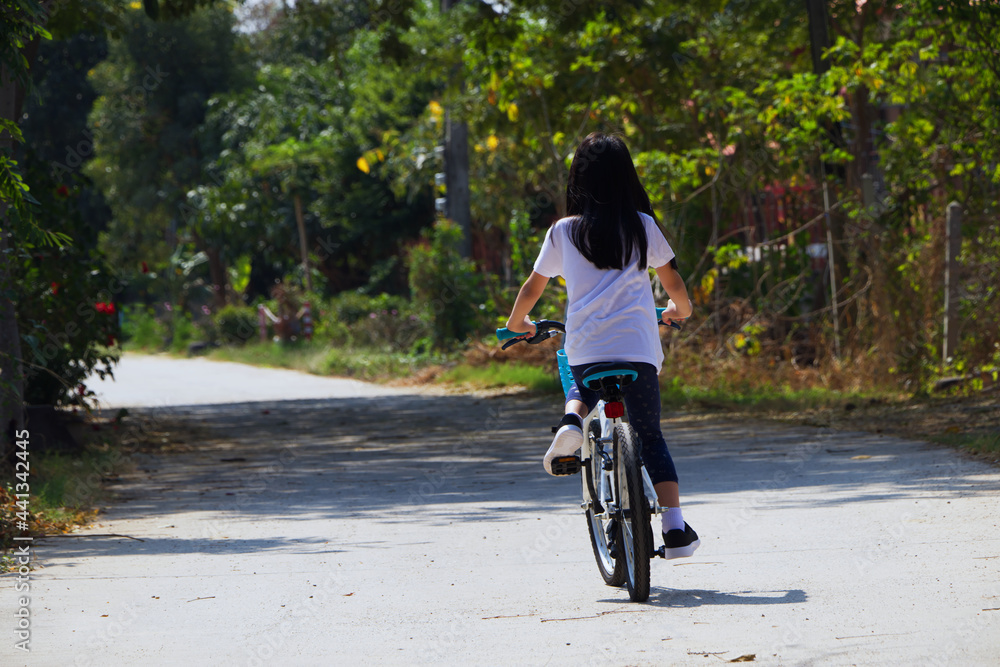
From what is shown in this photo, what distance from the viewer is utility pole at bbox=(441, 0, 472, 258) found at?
1991 cm

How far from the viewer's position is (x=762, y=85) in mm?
12758

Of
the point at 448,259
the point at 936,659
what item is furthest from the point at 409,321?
the point at 936,659

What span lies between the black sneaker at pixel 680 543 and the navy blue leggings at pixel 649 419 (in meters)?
0.21

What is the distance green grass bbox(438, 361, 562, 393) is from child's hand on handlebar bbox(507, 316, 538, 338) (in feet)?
31.1

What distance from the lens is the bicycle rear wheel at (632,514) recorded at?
4438 mm

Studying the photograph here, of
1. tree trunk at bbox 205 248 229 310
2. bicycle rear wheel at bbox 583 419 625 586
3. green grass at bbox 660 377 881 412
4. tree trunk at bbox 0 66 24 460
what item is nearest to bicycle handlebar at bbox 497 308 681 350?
bicycle rear wheel at bbox 583 419 625 586

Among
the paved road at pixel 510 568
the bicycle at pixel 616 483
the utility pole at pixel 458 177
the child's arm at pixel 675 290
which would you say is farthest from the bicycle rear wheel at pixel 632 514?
the utility pole at pixel 458 177

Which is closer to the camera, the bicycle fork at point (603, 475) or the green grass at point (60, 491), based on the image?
the bicycle fork at point (603, 475)

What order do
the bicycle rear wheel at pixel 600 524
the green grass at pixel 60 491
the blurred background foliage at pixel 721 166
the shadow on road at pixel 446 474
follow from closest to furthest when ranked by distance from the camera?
the bicycle rear wheel at pixel 600 524 → the green grass at pixel 60 491 → the shadow on road at pixel 446 474 → the blurred background foliage at pixel 721 166

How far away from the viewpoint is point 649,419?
15.4ft

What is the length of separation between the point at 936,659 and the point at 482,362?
14.1m

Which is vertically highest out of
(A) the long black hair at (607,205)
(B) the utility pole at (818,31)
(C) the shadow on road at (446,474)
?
(B) the utility pole at (818,31)

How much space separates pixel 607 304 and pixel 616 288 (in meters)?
0.07

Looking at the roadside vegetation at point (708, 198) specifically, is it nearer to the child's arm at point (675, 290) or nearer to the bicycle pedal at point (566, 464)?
the bicycle pedal at point (566, 464)
